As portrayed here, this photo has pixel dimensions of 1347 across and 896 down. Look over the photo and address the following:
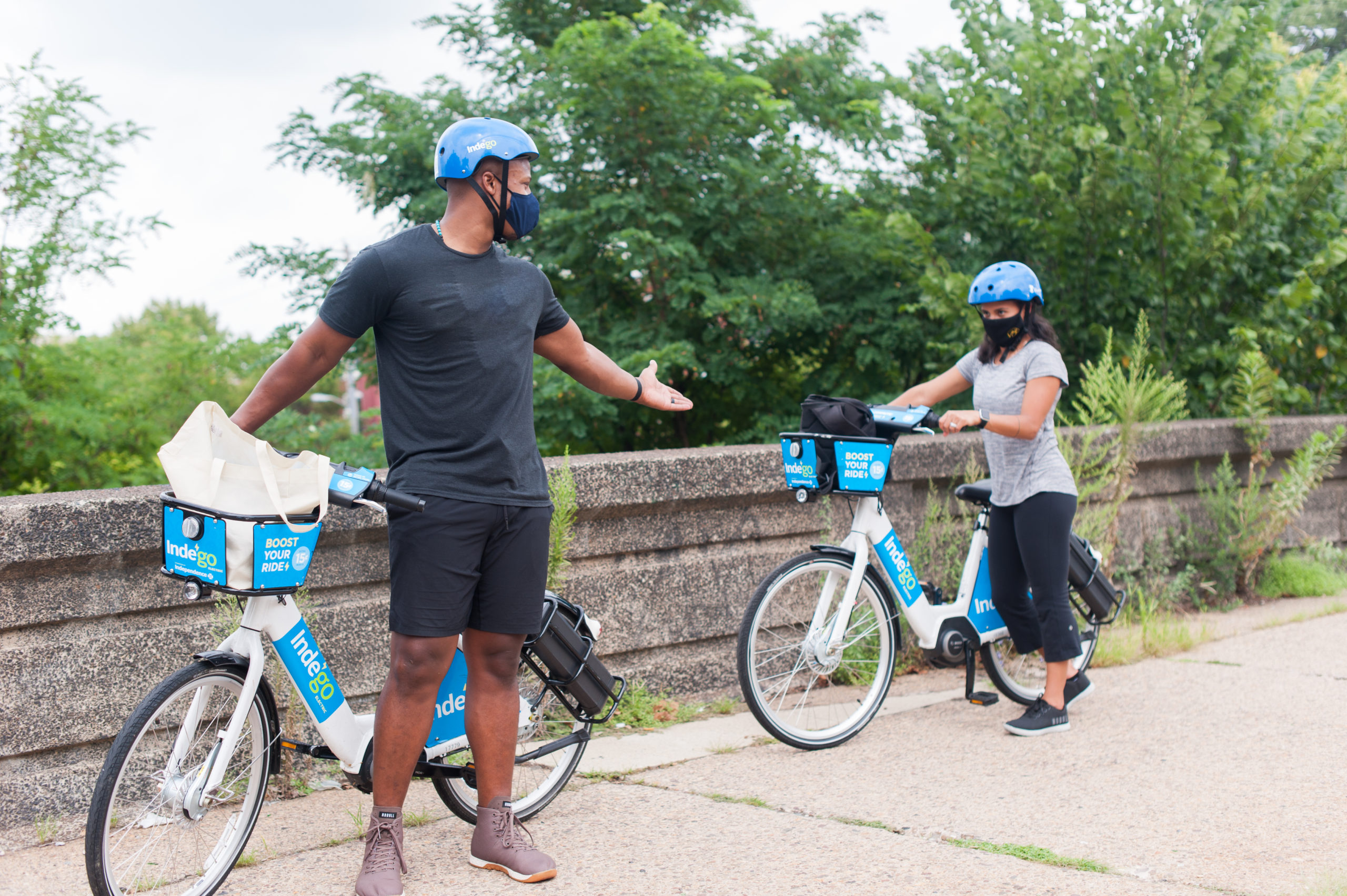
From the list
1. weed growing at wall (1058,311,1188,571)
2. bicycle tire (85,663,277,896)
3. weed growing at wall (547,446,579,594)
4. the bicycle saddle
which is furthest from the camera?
weed growing at wall (1058,311,1188,571)

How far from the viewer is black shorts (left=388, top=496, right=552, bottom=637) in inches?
118

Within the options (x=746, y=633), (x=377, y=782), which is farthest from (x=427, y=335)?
(x=746, y=633)

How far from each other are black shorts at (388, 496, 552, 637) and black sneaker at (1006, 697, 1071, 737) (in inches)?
93.4

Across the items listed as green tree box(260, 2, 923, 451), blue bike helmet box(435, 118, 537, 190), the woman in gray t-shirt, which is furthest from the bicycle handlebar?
green tree box(260, 2, 923, 451)

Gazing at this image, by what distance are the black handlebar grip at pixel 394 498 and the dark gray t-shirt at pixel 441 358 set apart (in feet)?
0.31

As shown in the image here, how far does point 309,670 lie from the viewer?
3148 mm

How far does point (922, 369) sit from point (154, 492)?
757cm

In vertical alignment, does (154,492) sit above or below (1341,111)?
below

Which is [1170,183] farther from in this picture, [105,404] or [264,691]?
[105,404]

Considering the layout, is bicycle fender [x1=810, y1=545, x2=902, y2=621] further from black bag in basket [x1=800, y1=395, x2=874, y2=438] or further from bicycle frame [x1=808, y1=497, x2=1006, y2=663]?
black bag in basket [x1=800, y1=395, x2=874, y2=438]

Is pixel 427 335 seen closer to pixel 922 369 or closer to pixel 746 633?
pixel 746 633

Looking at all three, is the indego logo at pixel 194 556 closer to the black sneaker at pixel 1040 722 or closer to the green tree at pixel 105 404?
the black sneaker at pixel 1040 722

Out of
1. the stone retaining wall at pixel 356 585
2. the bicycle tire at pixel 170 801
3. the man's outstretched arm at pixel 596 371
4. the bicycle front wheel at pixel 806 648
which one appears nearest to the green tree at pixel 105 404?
the stone retaining wall at pixel 356 585

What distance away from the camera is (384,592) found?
14.0 ft
